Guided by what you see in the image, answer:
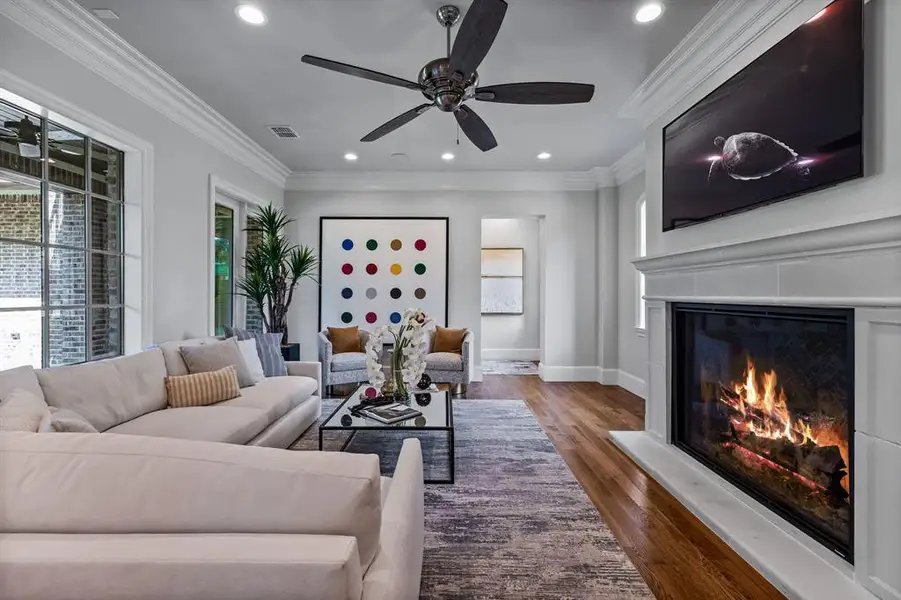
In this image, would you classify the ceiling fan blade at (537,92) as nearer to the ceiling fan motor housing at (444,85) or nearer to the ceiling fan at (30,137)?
the ceiling fan motor housing at (444,85)

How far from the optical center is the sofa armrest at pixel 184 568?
2.72 ft

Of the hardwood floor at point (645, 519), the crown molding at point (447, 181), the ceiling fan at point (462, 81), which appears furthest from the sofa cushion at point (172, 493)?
the crown molding at point (447, 181)

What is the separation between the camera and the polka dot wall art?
611 centimetres

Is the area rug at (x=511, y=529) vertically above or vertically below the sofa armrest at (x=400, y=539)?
below

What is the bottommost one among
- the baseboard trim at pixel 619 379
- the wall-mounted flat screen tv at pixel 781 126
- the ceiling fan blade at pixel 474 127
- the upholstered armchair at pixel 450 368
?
the baseboard trim at pixel 619 379

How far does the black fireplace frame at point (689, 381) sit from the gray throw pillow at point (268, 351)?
10.6 feet

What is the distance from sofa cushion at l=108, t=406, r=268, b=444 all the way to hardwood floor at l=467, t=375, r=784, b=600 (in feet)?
6.79

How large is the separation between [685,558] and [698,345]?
145 cm

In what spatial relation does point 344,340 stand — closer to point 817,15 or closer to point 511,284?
point 511,284

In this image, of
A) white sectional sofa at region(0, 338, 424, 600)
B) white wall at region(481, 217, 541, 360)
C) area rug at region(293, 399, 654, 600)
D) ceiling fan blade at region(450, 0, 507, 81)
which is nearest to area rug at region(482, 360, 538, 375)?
white wall at region(481, 217, 541, 360)

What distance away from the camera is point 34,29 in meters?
2.45

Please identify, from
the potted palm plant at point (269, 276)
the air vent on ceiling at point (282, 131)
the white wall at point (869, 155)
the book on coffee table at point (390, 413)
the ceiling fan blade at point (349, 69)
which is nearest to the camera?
the white wall at point (869, 155)

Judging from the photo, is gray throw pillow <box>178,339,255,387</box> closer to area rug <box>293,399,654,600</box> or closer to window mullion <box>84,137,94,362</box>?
window mullion <box>84,137,94,362</box>

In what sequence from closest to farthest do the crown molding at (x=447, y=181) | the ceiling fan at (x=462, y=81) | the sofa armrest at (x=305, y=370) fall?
1. the ceiling fan at (x=462, y=81)
2. the sofa armrest at (x=305, y=370)
3. the crown molding at (x=447, y=181)
